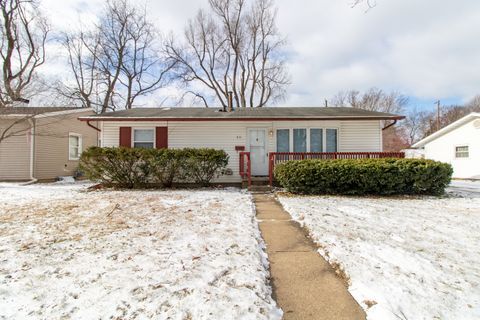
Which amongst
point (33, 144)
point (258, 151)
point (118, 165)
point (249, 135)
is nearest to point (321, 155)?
point (258, 151)

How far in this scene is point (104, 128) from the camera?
9.99 metres

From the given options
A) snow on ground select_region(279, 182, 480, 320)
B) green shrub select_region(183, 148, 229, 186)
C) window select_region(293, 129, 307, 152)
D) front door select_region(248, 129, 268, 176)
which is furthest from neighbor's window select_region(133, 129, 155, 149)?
snow on ground select_region(279, 182, 480, 320)

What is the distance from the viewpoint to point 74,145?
1375 cm

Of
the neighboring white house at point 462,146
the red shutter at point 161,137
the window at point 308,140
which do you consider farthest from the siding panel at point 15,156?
the neighboring white house at point 462,146

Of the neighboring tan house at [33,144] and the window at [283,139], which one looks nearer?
the window at [283,139]

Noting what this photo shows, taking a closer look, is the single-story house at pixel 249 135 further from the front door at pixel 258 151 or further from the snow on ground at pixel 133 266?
the snow on ground at pixel 133 266

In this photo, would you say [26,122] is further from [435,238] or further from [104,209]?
[435,238]

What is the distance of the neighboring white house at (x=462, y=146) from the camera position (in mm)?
13906

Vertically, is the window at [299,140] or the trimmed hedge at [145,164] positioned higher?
the window at [299,140]

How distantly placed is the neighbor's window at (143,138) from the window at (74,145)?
546 cm

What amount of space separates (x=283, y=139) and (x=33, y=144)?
11.1 m

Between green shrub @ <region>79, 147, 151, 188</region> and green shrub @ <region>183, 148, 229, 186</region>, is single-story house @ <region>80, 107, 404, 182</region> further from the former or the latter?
green shrub @ <region>79, 147, 151, 188</region>

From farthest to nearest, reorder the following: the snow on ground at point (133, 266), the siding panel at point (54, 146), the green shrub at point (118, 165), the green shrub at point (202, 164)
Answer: the siding panel at point (54, 146)
the green shrub at point (202, 164)
the green shrub at point (118, 165)
the snow on ground at point (133, 266)

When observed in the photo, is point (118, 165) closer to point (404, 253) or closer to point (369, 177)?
point (369, 177)
